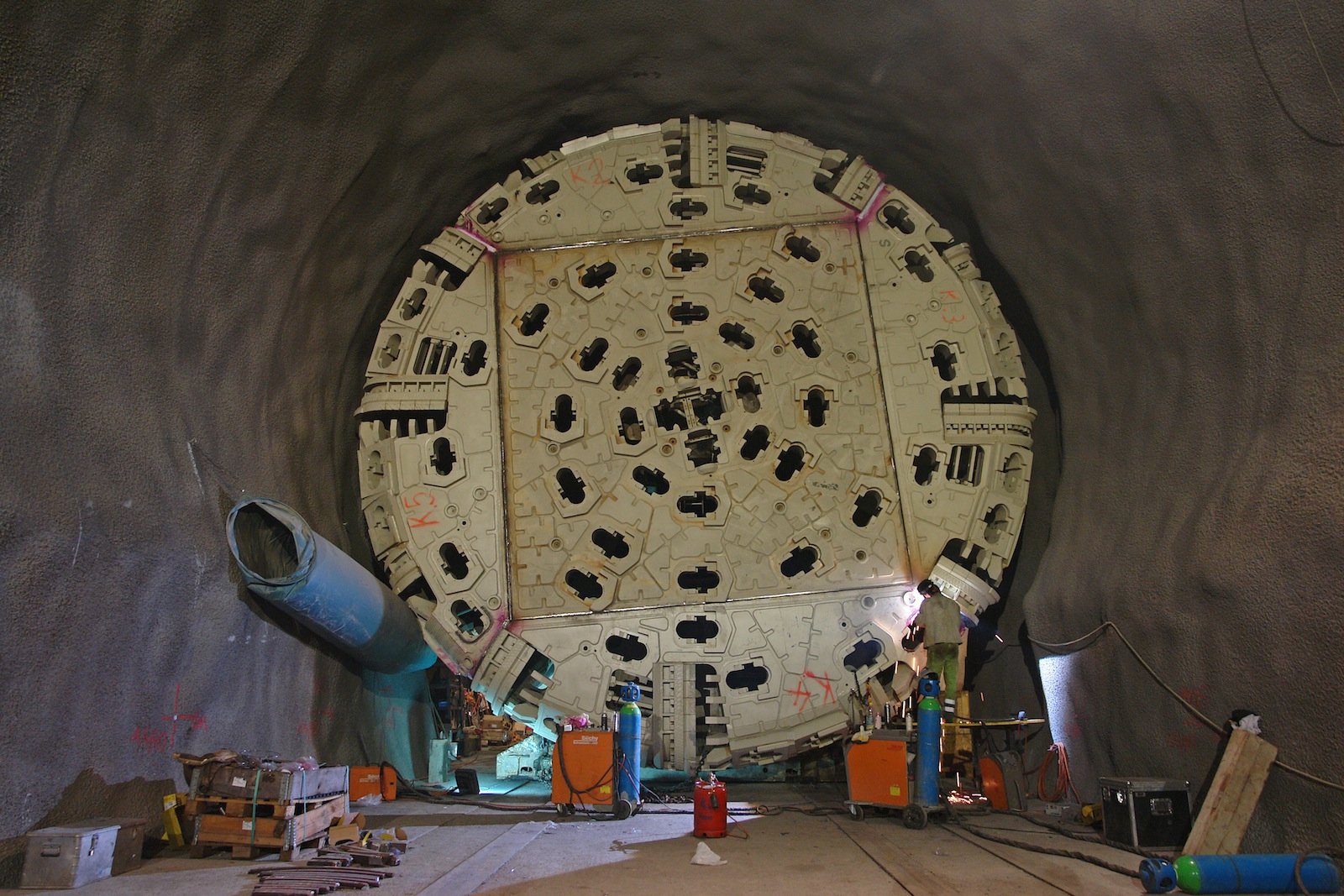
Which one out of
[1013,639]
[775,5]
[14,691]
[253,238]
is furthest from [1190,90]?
[14,691]

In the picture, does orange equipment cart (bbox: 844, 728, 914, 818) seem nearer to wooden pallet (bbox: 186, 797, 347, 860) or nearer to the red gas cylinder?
the red gas cylinder

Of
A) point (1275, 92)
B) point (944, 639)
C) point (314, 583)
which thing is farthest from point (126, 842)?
point (1275, 92)

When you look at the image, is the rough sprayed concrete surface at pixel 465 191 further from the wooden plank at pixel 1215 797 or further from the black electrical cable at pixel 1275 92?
the wooden plank at pixel 1215 797

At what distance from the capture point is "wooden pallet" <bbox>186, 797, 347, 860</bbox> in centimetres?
587

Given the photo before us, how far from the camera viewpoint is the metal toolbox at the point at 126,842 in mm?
5441

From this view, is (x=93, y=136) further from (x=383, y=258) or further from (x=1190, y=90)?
(x=1190, y=90)

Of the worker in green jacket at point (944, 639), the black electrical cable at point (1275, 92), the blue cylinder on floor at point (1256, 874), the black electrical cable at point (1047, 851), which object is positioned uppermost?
the black electrical cable at point (1275, 92)

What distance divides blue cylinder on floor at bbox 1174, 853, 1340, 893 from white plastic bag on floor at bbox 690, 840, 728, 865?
2.62 metres

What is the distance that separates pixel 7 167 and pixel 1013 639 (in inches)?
363

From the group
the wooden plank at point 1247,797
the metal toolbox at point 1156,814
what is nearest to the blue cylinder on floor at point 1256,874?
the wooden plank at point 1247,797

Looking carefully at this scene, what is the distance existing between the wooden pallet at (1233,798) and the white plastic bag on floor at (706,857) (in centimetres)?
286

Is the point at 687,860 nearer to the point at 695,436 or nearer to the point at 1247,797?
the point at 1247,797

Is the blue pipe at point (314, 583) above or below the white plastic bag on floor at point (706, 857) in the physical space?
above

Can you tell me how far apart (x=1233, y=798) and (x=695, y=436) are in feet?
17.7
